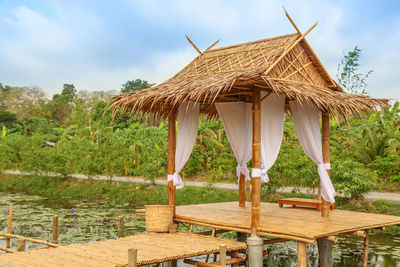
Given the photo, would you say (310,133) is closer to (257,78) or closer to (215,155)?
(257,78)

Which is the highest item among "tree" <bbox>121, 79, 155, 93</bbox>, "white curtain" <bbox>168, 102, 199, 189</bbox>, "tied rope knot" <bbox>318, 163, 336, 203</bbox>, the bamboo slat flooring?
"tree" <bbox>121, 79, 155, 93</bbox>

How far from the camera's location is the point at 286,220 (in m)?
5.14

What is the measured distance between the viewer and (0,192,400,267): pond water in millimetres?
6255

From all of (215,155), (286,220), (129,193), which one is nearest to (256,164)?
(286,220)

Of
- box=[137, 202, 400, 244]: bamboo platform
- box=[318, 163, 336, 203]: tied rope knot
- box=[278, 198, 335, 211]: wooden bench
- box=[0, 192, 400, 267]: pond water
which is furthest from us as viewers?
box=[0, 192, 400, 267]: pond water

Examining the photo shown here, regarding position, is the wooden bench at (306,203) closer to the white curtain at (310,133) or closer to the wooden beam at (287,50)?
the white curtain at (310,133)

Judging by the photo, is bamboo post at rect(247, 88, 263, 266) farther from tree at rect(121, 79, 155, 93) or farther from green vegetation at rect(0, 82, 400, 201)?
tree at rect(121, 79, 155, 93)

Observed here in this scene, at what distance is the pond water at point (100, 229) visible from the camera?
6255 mm

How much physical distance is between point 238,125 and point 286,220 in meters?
1.63

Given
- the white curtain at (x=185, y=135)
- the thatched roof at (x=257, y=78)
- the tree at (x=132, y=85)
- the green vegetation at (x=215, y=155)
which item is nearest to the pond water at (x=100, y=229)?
the green vegetation at (x=215, y=155)

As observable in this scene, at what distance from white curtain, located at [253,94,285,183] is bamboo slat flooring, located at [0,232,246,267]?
111cm

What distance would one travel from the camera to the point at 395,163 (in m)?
9.48

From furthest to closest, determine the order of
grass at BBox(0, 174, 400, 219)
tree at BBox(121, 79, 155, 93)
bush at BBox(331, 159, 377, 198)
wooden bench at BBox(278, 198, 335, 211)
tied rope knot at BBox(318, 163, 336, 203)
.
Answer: tree at BBox(121, 79, 155, 93)
grass at BBox(0, 174, 400, 219)
bush at BBox(331, 159, 377, 198)
wooden bench at BBox(278, 198, 335, 211)
tied rope knot at BBox(318, 163, 336, 203)

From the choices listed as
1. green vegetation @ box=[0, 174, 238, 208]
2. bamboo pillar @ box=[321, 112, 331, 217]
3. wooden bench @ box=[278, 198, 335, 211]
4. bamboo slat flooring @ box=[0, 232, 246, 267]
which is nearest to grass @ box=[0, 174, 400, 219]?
green vegetation @ box=[0, 174, 238, 208]
